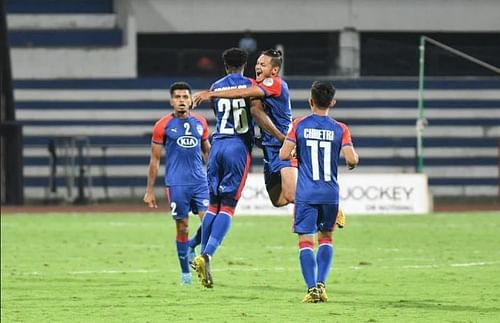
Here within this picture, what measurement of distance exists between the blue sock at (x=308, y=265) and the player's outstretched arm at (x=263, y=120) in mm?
1751

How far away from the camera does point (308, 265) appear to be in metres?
15.6

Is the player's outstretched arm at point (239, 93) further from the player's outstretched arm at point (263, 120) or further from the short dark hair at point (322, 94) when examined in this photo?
the short dark hair at point (322, 94)

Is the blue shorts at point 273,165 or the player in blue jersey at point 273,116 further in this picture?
the blue shorts at point 273,165

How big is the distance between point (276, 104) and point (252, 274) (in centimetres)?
404

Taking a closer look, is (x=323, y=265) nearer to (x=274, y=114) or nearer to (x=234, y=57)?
(x=274, y=114)

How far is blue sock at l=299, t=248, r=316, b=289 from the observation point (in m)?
15.6

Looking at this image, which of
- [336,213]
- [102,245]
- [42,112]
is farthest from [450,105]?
[336,213]

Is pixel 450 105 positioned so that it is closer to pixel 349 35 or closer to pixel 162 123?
pixel 349 35

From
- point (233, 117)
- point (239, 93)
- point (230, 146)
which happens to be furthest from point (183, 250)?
point (239, 93)

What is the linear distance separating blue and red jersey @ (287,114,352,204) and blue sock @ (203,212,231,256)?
5.05 feet

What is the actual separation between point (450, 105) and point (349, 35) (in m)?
3.53

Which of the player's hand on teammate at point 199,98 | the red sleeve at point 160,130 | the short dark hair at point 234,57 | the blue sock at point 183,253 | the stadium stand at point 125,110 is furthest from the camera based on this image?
the stadium stand at point 125,110

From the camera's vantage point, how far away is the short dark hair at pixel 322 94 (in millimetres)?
15430

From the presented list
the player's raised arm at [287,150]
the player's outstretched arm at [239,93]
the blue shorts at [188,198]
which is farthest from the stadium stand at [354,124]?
the player's raised arm at [287,150]
